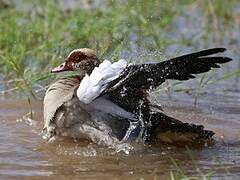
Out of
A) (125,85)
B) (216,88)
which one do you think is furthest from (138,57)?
(125,85)

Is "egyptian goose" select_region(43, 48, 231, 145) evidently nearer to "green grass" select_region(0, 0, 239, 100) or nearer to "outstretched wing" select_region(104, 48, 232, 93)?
"outstretched wing" select_region(104, 48, 232, 93)

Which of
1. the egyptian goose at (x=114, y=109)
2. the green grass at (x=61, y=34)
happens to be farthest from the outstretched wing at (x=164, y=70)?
the green grass at (x=61, y=34)

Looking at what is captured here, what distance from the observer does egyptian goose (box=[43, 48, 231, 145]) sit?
16.9 feet

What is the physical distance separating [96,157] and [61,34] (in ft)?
9.54

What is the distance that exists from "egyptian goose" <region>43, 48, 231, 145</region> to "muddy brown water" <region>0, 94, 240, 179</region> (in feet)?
0.31

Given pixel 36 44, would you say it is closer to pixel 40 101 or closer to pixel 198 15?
pixel 40 101

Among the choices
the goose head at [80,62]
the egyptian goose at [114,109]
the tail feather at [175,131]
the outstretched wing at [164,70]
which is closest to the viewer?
the outstretched wing at [164,70]

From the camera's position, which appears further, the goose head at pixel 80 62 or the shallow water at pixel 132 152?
the goose head at pixel 80 62

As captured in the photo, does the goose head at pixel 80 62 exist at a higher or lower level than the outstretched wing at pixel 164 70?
higher

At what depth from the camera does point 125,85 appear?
206 inches

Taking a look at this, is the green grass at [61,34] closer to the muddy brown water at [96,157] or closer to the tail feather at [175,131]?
the muddy brown water at [96,157]

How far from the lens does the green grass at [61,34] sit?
703 centimetres

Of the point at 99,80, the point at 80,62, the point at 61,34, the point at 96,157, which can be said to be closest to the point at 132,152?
the point at 96,157

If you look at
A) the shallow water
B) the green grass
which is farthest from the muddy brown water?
the green grass
